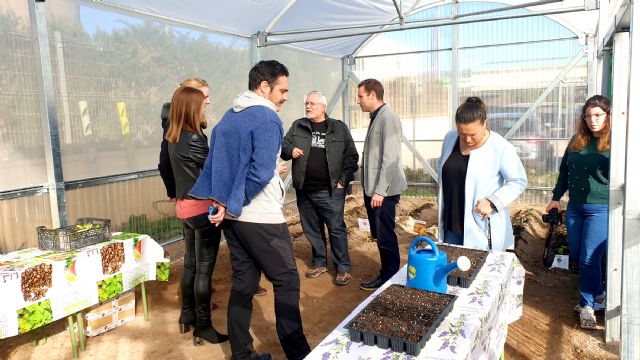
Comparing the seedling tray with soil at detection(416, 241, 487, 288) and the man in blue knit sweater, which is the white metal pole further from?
the man in blue knit sweater

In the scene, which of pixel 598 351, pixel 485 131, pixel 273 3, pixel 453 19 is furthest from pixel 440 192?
pixel 273 3

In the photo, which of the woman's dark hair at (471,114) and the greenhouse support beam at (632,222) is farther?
the woman's dark hair at (471,114)

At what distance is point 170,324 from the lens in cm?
375

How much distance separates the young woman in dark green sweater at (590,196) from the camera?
3434 mm

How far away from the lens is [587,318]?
3549 mm

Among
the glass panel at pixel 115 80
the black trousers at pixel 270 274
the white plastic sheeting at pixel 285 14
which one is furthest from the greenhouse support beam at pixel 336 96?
the black trousers at pixel 270 274

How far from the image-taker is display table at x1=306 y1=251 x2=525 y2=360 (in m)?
1.55

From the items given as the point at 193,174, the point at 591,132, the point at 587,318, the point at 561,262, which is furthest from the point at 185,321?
the point at 561,262

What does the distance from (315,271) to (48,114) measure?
2806mm

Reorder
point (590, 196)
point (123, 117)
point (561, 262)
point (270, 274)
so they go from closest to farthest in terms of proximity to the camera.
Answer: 1. point (270, 274)
2. point (590, 196)
3. point (123, 117)
4. point (561, 262)

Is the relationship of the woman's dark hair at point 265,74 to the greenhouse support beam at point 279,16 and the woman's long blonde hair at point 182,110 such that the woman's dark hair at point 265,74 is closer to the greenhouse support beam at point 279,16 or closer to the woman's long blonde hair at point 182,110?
the woman's long blonde hair at point 182,110

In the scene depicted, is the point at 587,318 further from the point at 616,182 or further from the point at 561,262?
the point at 561,262

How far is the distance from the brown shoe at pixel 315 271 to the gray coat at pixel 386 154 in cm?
117

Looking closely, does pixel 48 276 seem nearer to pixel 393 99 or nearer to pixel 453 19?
pixel 453 19
